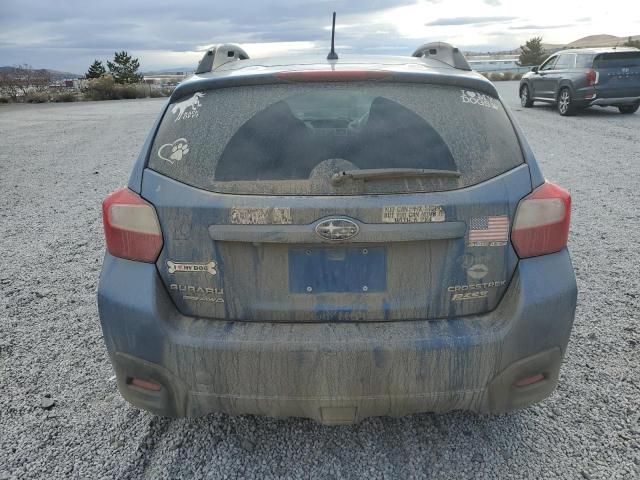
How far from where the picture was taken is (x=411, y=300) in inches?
83.5

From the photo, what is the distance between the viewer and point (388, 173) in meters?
2.09

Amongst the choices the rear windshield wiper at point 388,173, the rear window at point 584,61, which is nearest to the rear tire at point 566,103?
the rear window at point 584,61

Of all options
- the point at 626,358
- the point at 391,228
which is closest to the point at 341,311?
the point at 391,228

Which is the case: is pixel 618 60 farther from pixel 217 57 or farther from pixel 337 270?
pixel 337 270

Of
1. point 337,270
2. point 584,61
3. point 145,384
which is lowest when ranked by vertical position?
point 145,384

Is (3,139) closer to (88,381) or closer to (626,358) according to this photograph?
(88,381)

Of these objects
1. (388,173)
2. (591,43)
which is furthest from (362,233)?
(591,43)

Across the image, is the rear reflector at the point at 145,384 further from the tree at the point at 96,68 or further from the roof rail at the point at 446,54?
the tree at the point at 96,68

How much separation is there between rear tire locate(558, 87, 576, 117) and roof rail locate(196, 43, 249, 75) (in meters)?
14.3

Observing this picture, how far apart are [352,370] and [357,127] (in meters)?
0.99

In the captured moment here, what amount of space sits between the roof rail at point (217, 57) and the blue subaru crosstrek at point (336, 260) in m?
0.58

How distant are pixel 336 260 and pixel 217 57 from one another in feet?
5.16

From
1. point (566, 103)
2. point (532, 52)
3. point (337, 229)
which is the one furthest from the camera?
point (532, 52)

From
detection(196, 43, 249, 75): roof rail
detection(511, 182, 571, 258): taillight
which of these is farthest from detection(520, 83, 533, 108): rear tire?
detection(511, 182, 571, 258): taillight
